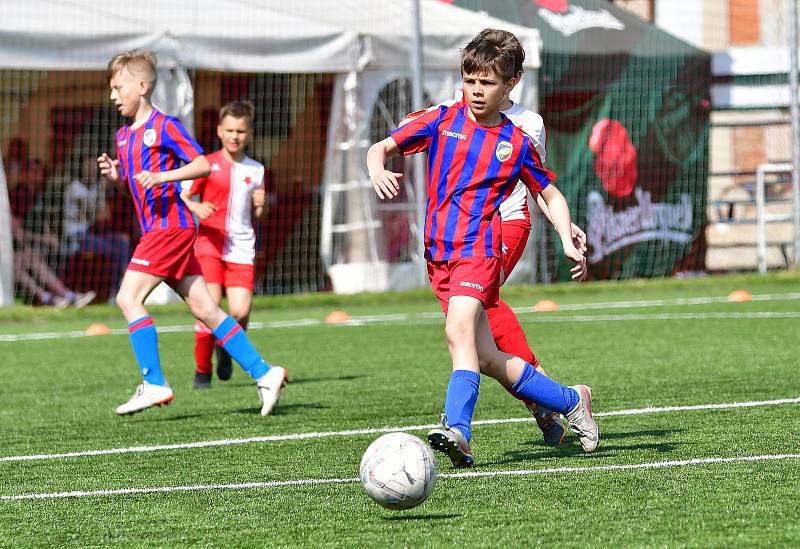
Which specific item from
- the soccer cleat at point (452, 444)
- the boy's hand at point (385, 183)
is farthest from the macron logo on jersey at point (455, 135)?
the soccer cleat at point (452, 444)

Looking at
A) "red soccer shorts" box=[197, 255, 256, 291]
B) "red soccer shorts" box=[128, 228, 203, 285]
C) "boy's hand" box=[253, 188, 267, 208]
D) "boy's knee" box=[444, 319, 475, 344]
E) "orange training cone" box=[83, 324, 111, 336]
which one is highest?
"boy's hand" box=[253, 188, 267, 208]

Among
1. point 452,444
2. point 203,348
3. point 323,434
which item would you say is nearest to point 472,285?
point 452,444

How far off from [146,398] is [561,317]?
633 cm

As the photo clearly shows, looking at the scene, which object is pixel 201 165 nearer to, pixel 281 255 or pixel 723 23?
pixel 281 255

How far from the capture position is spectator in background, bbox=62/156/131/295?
600 inches

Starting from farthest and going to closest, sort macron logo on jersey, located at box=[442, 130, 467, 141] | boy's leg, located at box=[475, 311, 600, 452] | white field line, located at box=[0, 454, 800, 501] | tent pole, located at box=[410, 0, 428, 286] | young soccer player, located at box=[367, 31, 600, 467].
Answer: tent pole, located at box=[410, 0, 428, 286], boy's leg, located at box=[475, 311, 600, 452], macron logo on jersey, located at box=[442, 130, 467, 141], young soccer player, located at box=[367, 31, 600, 467], white field line, located at box=[0, 454, 800, 501]

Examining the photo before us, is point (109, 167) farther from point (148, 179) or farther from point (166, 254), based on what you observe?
point (166, 254)

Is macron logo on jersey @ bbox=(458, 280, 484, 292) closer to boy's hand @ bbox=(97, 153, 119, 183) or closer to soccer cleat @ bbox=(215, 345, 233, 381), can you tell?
boy's hand @ bbox=(97, 153, 119, 183)

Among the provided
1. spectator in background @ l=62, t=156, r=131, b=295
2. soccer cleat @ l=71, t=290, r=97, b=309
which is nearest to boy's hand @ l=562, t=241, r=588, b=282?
soccer cleat @ l=71, t=290, r=97, b=309

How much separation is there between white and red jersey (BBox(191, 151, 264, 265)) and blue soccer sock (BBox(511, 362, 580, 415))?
142 inches

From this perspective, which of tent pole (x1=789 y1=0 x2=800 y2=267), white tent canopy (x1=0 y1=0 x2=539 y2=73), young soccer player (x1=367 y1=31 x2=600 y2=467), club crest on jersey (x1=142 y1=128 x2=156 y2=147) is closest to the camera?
young soccer player (x1=367 y1=31 x2=600 y2=467)

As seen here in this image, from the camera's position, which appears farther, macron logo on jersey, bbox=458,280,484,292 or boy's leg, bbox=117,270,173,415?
boy's leg, bbox=117,270,173,415

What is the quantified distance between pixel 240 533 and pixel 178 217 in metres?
3.33

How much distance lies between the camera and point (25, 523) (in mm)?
4094
